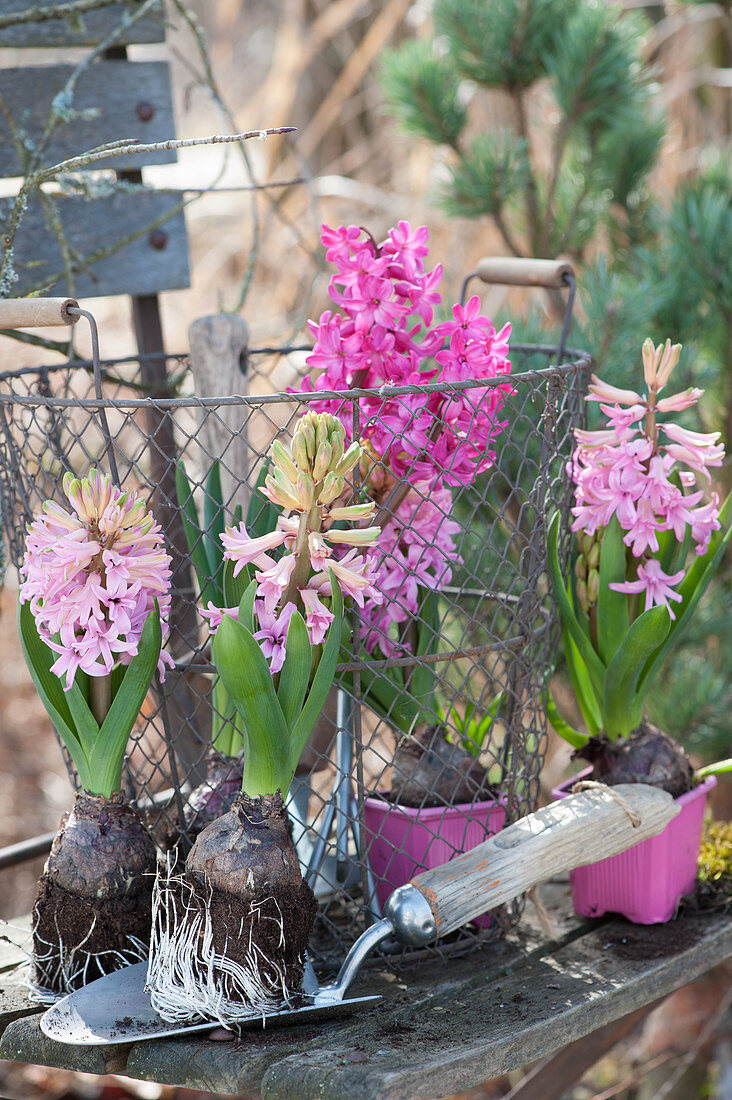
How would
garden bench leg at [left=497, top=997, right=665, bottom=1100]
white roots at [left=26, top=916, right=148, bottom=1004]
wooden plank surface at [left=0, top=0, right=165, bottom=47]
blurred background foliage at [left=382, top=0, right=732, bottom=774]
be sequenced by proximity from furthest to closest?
Answer: blurred background foliage at [left=382, top=0, right=732, bottom=774] → wooden plank surface at [left=0, top=0, right=165, bottom=47] → garden bench leg at [left=497, top=997, right=665, bottom=1100] → white roots at [left=26, top=916, right=148, bottom=1004]

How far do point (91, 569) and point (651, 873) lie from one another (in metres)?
0.48

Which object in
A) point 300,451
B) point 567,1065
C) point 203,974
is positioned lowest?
point 567,1065

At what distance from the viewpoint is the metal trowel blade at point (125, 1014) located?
24.1 inches

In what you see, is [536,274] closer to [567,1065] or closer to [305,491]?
[305,491]

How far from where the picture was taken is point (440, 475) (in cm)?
70

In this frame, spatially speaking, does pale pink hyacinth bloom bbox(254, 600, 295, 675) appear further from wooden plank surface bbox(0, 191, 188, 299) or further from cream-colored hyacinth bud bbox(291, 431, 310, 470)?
wooden plank surface bbox(0, 191, 188, 299)

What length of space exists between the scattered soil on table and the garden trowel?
11 centimetres

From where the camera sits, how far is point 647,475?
74cm

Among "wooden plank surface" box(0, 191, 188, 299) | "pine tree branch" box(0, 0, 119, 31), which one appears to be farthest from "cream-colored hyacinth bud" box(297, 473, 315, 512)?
"pine tree branch" box(0, 0, 119, 31)

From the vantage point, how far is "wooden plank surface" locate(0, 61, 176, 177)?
104 centimetres

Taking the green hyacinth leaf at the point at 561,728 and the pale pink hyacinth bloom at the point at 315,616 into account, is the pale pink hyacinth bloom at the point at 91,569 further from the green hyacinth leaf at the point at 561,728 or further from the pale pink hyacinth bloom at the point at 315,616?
the green hyacinth leaf at the point at 561,728

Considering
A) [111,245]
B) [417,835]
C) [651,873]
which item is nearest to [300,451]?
[417,835]

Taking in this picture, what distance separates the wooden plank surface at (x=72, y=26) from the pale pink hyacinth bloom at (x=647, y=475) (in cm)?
67

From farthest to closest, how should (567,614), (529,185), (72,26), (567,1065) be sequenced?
1. (529,185)
2. (72,26)
3. (567,1065)
4. (567,614)
